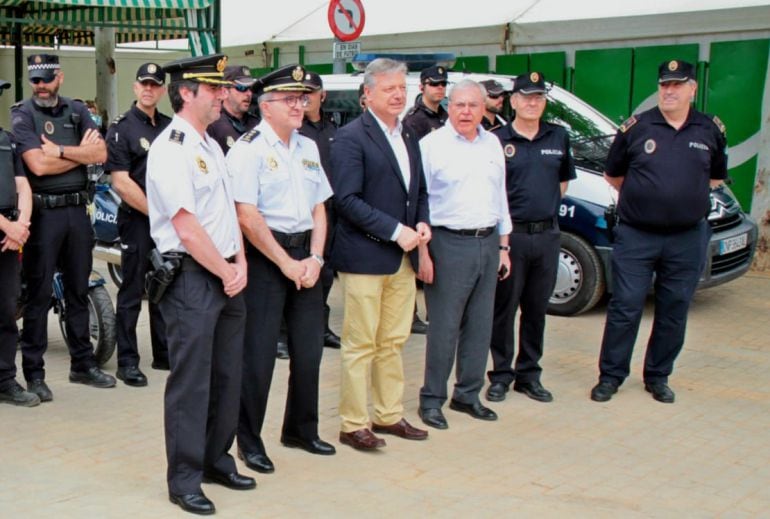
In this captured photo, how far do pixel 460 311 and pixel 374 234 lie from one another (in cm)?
89

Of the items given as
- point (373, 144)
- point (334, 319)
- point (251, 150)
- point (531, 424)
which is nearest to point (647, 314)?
point (334, 319)

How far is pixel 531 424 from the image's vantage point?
6090 millimetres

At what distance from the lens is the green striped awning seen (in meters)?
9.83

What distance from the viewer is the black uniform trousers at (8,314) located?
6.11 m

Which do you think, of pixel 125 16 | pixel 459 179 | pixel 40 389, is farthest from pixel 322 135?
pixel 125 16

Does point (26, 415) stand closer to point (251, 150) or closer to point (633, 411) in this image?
point (251, 150)

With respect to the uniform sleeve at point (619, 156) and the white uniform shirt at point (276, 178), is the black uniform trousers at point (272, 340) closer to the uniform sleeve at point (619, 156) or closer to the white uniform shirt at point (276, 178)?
the white uniform shirt at point (276, 178)

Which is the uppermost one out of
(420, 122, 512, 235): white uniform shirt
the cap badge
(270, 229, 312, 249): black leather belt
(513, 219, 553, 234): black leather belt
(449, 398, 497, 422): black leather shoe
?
the cap badge

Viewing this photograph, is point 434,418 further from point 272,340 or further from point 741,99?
point 741,99

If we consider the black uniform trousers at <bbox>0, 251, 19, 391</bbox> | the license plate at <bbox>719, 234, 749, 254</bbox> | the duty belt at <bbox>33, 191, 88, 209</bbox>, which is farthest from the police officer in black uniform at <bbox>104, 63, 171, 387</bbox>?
the license plate at <bbox>719, 234, 749, 254</bbox>

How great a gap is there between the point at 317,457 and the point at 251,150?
160 centimetres

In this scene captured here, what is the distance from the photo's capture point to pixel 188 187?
4.35 meters

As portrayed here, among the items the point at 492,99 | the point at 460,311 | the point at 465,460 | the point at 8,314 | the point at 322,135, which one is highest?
the point at 492,99

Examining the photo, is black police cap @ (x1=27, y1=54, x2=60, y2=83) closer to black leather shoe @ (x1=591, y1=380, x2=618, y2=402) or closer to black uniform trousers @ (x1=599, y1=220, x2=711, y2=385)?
black uniform trousers @ (x1=599, y1=220, x2=711, y2=385)
